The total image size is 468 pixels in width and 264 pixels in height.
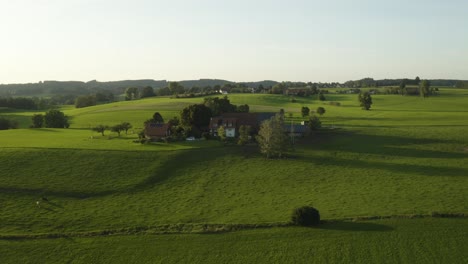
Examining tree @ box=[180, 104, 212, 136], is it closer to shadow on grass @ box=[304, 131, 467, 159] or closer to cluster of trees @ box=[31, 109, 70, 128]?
shadow on grass @ box=[304, 131, 467, 159]

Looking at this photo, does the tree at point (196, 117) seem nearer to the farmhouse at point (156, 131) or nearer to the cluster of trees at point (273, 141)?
the farmhouse at point (156, 131)

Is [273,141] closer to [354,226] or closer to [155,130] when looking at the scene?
[155,130]

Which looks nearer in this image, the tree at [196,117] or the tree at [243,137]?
the tree at [243,137]

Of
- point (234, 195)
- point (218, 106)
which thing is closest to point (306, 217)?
point (234, 195)

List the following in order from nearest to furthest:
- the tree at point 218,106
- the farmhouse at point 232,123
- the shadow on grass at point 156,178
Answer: the shadow on grass at point 156,178
the farmhouse at point 232,123
the tree at point 218,106

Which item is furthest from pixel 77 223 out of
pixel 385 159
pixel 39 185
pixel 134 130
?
pixel 134 130

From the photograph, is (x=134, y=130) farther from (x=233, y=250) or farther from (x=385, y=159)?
(x=233, y=250)

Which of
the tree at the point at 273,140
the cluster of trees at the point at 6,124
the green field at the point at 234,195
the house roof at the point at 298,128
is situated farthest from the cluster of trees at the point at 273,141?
the cluster of trees at the point at 6,124
